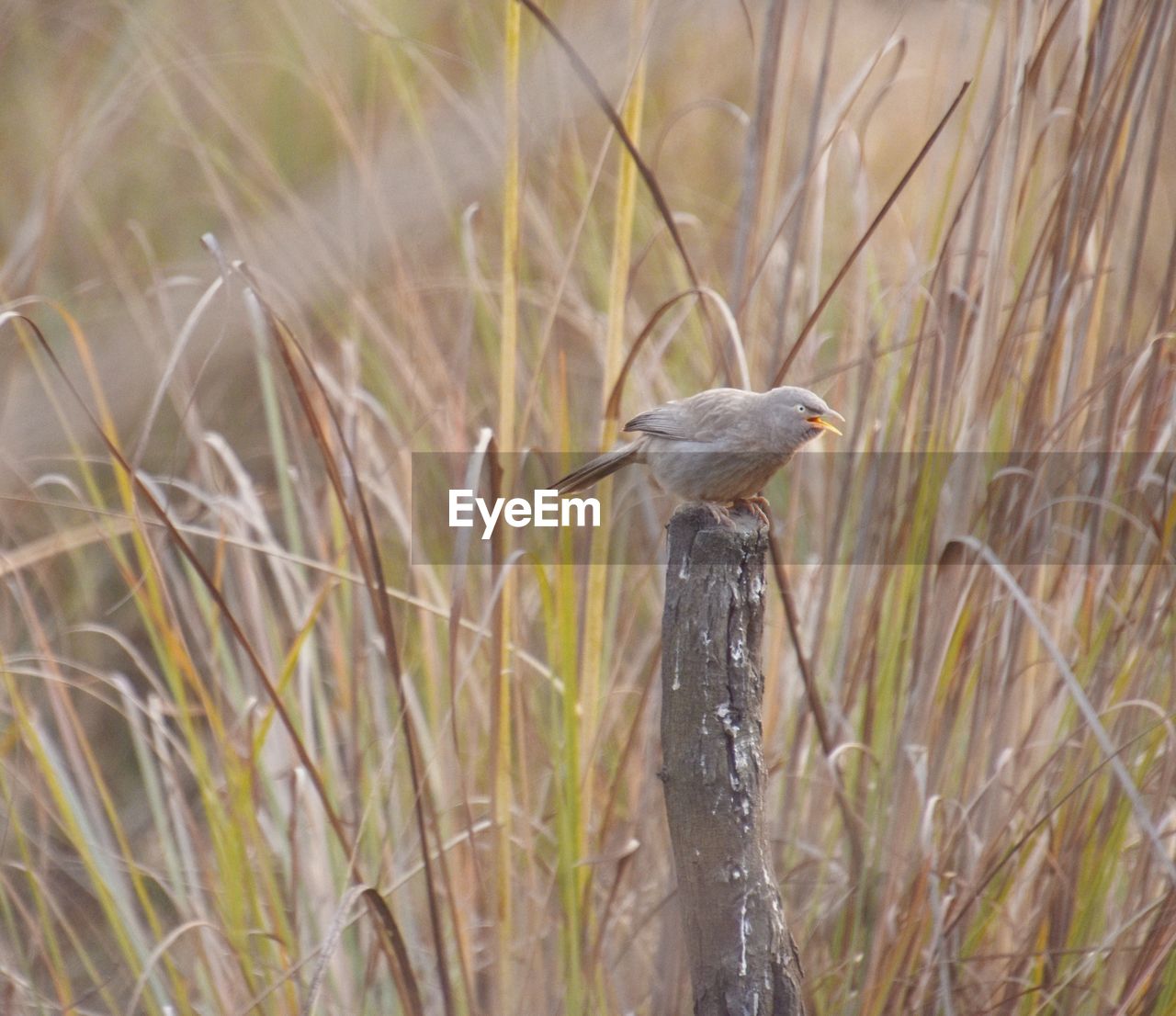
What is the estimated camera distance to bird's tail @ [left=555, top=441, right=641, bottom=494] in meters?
1.97

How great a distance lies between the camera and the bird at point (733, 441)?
1.82 meters

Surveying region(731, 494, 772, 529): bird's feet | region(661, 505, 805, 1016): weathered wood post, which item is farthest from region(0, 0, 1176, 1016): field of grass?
region(661, 505, 805, 1016): weathered wood post

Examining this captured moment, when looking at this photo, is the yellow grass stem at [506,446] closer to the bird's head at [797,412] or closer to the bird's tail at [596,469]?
the bird's tail at [596,469]

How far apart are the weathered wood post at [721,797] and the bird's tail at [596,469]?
469 mm

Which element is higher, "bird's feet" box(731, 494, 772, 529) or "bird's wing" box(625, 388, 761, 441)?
"bird's wing" box(625, 388, 761, 441)

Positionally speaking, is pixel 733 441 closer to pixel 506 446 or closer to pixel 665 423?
pixel 665 423

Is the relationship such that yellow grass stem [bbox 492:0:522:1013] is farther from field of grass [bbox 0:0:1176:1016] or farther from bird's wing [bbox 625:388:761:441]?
bird's wing [bbox 625:388:761:441]

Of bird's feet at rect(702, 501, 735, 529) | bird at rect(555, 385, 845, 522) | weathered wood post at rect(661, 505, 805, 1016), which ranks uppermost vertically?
bird at rect(555, 385, 845, 522)

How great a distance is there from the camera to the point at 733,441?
1827 millimetres

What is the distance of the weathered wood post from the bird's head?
14.0 inches

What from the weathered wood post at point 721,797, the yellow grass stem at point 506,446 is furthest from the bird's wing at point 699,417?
the weathered wood post at point 721,797

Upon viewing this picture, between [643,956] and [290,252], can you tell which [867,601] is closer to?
[643,956]

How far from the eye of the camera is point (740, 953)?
1.50 m

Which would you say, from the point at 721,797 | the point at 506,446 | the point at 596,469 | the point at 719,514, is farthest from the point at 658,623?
the point at 721,797
